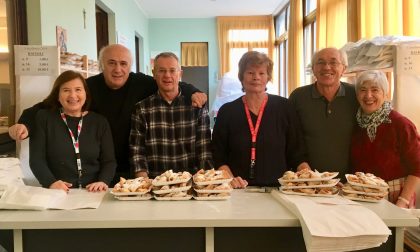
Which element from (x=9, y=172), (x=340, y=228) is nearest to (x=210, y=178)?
(x=340, y=228)

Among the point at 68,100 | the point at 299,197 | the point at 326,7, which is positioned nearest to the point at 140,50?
the point at 326,7

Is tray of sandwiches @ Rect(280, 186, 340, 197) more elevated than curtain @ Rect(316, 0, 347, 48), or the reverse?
curtain @ Rect(316, 0, 347, 48)

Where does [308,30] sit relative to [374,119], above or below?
above

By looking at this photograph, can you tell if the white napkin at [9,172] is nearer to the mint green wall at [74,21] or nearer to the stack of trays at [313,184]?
the stack of trays at [313,184]

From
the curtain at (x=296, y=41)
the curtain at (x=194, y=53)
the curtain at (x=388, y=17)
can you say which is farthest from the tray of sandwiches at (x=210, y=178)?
the curtain at (x=194, y=53)

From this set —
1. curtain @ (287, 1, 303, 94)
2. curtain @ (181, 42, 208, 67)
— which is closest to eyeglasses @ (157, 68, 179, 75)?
curtain @ (287, 1, 303, 94)

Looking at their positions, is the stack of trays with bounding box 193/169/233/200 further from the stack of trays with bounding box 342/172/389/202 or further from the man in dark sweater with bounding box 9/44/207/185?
the man in dark sweater with bounding box 9/44/207/185

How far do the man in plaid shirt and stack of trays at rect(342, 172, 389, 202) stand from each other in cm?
79

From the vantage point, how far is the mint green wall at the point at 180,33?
9.50m

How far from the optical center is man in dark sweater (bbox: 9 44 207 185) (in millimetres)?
2260

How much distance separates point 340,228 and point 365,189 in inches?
14.1

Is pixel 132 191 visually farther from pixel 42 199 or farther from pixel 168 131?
pixel 168 131

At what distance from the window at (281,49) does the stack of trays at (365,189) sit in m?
7.34

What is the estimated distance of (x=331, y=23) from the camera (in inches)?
187
